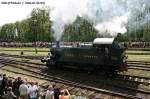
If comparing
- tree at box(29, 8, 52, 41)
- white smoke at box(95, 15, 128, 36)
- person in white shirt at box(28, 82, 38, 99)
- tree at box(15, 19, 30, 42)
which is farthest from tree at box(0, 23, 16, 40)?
person in white shirt at box(28, 82, 38, 99)

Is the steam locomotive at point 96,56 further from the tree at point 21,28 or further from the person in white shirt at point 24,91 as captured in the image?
the tree at point 21,28

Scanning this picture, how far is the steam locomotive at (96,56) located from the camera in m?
23.1

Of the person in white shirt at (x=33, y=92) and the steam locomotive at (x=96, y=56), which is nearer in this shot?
the person in white shirt at (x=33, y=92)

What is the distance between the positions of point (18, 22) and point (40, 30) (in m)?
41.3

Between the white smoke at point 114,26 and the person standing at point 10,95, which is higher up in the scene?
the white smoke at point 114,26

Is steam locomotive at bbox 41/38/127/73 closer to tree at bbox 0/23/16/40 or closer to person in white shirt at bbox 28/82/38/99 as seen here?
person in white shirt at bbox 28/82/38/99

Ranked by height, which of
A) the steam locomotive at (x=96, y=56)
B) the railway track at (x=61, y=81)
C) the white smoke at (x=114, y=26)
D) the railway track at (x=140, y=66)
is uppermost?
the white smoke at (x=114, y=26)

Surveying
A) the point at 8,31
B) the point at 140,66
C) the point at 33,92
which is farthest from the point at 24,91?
the point at 8,31

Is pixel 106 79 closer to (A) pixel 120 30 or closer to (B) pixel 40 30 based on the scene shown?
(A) pixel 120 30

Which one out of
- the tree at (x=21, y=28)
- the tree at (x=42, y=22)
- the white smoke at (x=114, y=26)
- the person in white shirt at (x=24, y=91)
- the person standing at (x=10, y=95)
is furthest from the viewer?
the tree at (x=21, y=28)

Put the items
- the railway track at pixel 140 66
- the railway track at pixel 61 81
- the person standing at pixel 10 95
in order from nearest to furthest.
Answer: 1. the person standing at pixel 10 95
2. the railway track at pixel 61 81
3. the railway track at pixel 140 66

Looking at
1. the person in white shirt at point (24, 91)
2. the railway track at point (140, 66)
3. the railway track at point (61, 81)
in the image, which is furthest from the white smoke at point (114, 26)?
the person in white shirt at point (24, 91)

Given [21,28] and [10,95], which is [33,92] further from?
[21,28]

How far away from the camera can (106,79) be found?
22891 mm
